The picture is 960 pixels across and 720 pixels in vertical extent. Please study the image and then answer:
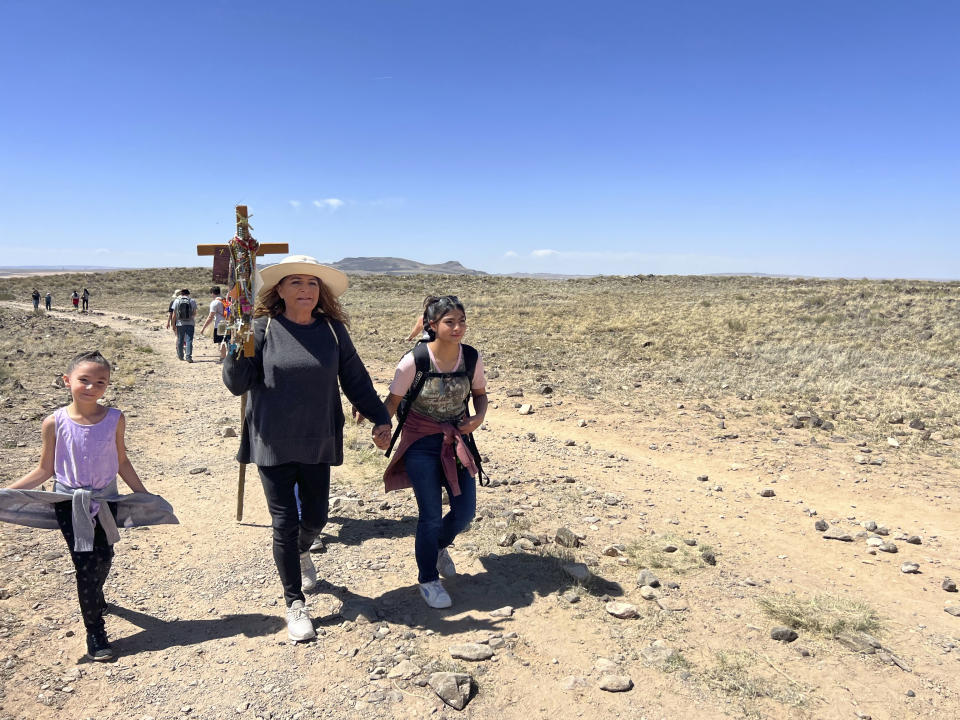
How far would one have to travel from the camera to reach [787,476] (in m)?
6.85

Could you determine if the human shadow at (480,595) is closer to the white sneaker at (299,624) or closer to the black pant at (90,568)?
the white sneaker at (299,624)

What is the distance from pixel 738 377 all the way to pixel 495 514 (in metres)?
8.94

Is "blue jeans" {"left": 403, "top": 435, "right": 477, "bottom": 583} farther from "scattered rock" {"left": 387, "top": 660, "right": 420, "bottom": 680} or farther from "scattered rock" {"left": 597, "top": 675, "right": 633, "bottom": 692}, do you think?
"scattered rock" {"left": 597, "top": 675, "right": 633, "bottom": 692}

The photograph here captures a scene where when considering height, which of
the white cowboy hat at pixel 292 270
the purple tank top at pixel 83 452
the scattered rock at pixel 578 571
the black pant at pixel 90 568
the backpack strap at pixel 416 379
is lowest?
the scattered rock at pixel 578 571

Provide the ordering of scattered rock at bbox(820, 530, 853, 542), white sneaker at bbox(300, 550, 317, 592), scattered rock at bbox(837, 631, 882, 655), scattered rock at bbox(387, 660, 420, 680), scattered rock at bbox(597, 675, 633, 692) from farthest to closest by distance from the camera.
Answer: scattered rock at bbox(820, 530, 853, 542) < white sneaker at bbox(300, 550, 317, 592) < scattered rock at bbox(837, 631, 882, 655) < scattered rock at bbox(387, 660, 420, 680) < scattered rock at bbox(597, 675, 633, 692)

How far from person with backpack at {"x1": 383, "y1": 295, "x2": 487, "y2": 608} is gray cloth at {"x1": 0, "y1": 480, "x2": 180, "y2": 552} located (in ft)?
4.80

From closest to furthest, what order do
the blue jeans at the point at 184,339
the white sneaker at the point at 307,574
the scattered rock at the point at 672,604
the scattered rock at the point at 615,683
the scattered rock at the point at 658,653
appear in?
the scattered rock at the point at 615,683 < the scattered rock at the point at 658,653 < the scattered rock at the point at 672,604 < the white sneaker at the point at 307,574 < the blue jeans at the point at 184,339

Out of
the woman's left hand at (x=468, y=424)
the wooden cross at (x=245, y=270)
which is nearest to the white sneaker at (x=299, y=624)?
the wooden cross at (x=245, y=270)

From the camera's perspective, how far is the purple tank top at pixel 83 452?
3.12 meters

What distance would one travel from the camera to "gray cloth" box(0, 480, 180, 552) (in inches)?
121

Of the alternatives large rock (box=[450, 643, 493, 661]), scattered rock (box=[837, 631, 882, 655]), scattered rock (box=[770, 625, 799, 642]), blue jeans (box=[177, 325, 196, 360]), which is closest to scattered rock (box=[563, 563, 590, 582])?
large rock (box=[450, 643, 493, 661])

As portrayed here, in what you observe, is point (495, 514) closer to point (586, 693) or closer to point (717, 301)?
point (586, 693)

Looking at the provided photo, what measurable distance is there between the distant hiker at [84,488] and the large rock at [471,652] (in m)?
1.81

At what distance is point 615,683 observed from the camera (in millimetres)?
3049
